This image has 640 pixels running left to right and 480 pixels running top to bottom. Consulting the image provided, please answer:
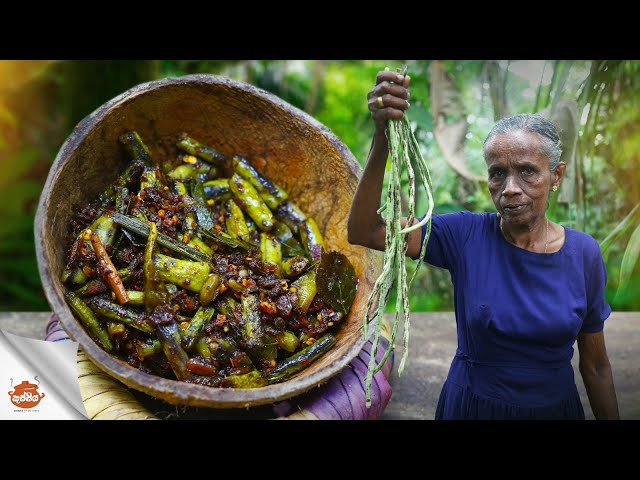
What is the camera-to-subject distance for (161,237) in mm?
1788

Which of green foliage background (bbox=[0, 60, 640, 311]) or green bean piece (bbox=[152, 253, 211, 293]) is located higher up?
green foliage background (bbox=[0, 60, 640, 311])

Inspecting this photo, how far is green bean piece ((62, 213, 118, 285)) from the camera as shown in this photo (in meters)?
1.66

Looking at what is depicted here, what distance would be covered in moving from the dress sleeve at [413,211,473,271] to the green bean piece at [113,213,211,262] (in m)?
0.75

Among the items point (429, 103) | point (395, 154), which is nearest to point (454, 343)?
point (429, 103)

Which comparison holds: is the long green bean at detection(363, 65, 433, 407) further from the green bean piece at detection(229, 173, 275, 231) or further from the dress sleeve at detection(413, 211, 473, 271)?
the green bean piece at detection(229, 173, 275, 231)

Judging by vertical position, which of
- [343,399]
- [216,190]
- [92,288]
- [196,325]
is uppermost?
[216,190]

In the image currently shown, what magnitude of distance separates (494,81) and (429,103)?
0.49 metres

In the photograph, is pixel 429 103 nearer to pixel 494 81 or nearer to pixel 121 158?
pixel 494 81

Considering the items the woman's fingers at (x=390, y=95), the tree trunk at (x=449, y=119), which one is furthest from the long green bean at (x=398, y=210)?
the tree trunk at (x=449, y=119)

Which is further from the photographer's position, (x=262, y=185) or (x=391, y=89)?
(x=262, y=185)

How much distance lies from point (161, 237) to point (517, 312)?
1.12 metres

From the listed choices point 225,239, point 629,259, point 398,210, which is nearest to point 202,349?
point 225,239

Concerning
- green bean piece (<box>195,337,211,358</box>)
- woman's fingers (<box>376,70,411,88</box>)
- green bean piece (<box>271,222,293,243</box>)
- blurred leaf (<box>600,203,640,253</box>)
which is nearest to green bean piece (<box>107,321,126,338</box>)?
green bean piece (<box>195,337,211,358</box>)

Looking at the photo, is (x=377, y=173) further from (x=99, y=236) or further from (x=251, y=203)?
(x=99, y=236)
